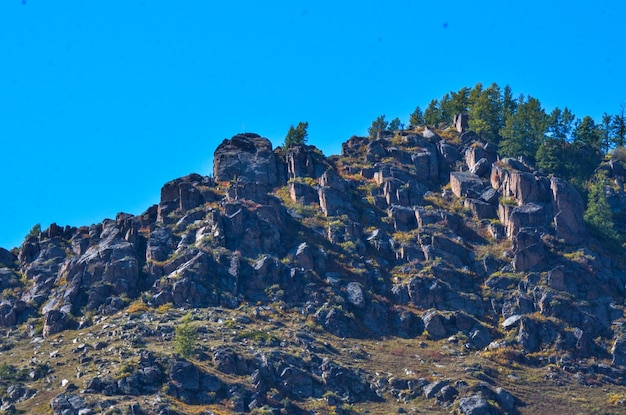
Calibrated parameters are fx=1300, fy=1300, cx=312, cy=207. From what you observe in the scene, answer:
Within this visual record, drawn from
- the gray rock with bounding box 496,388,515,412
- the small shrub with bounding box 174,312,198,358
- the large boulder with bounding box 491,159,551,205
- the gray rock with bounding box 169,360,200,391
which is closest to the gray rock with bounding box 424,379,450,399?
the gray rock with bounding box 496,388,515,412

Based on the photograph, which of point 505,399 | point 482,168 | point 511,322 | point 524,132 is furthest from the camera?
point 524,132

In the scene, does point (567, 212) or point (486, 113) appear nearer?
point (567, 212)

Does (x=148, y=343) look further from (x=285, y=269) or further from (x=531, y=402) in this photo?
(x=531, y=402)

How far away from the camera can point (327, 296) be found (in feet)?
462

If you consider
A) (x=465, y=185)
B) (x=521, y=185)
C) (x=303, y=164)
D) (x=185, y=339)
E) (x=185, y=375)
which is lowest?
(x=185, y=375)

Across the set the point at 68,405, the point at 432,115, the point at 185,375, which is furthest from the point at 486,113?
the point at 68,405

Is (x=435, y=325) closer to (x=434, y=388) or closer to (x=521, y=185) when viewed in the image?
(x=434, y=388)

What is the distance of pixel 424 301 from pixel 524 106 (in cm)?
5294

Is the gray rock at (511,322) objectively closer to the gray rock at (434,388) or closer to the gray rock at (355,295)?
the gray rock at (355,295)

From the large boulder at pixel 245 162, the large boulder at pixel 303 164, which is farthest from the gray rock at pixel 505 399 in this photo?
the large boulder at pixel 303 164

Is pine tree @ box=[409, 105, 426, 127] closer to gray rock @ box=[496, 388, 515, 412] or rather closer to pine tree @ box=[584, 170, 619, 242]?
pine tree @ box=[584, 170, 619, 242]

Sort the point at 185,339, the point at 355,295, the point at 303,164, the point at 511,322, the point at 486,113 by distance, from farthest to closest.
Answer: the point at 486,113
the point at 303,164
the point at 355,295
the point at 511,322
the point at 185,339

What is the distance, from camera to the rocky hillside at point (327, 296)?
124 metres

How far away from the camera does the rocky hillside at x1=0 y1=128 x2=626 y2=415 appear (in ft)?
407
